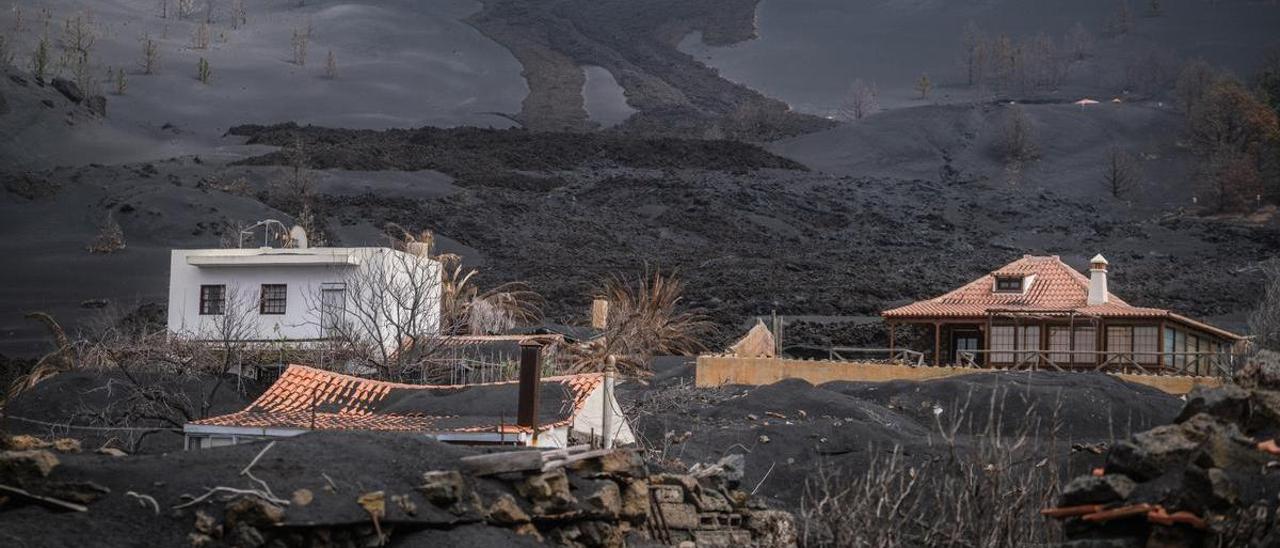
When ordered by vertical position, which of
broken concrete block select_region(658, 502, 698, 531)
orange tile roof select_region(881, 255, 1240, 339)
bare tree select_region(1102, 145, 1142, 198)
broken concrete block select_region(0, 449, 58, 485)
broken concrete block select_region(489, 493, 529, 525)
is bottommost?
broken concrete block select_region(658, 502, 698, 531)

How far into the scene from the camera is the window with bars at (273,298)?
146 feet

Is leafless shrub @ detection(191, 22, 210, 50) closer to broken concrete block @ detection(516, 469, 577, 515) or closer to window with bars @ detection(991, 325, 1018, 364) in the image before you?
window with bars @ detection(991, 325, 1018, 364)

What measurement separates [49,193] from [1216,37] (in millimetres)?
113496

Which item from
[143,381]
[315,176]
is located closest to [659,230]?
[315,176]

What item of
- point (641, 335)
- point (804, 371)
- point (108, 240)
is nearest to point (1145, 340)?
point (804, 371)

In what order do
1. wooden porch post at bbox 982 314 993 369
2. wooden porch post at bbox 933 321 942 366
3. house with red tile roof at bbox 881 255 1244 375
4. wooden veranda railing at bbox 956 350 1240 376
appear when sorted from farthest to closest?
wooden porch post at bbox 933 321 942 366
wooden porch post at bbox 982 314 993 369
house with red tile roof at bbox 881 255 1244 375
wooden veranda railing at bbox 956 350 1240 376

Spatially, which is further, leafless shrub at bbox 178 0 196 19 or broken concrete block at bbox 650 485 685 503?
leafless shrub at bbox 178 0 196 19

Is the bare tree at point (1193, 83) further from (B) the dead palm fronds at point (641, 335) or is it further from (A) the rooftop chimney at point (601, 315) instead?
(A) the rooftop chimney at point (601, 315)

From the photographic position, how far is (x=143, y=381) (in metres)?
37.9

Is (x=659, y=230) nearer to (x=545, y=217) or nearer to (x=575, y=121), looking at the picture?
(x=545, y=217)

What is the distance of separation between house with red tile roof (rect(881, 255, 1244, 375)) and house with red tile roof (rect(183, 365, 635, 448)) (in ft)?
65.6

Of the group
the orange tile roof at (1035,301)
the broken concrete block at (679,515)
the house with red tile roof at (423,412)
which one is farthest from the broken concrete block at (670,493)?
the orange tile roof at (1035,301)

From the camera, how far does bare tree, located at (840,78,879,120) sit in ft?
467

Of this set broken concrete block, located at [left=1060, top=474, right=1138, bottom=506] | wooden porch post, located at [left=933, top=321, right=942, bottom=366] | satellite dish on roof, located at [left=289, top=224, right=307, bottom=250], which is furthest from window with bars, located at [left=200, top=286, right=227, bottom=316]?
broken concrete block, located at [left=1060, top=474, right=1138, bottom=506]
